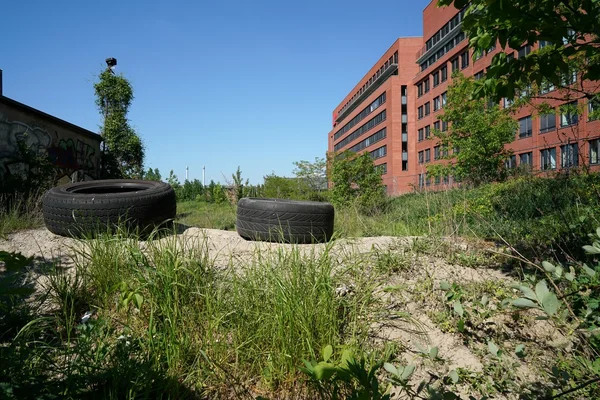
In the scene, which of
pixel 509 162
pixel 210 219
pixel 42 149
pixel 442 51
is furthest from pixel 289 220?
pixel 442 51

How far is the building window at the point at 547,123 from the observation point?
2843 cm

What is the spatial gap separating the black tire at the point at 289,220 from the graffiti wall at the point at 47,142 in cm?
970

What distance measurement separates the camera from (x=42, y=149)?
1352cm

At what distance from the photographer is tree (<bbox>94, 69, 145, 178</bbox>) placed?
62.4 ft

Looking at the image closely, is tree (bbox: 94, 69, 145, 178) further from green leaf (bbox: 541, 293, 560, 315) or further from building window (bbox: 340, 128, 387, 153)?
building window (bbox: 340, 128, 387, 153)

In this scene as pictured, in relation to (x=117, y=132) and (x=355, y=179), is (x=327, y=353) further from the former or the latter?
(x=117, y=132)

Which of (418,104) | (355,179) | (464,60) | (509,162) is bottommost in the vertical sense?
(355,179)

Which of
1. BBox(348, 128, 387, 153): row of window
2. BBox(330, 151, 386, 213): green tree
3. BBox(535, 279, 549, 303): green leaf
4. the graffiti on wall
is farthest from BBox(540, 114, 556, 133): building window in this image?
BBox(535, 279, 549, 303): green leaf

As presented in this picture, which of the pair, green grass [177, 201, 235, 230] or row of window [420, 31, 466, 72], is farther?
row of window [420, 31, 466, 72]

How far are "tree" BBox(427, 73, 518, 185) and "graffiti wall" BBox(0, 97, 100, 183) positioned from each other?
17.4 metres

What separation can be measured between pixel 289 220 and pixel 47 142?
12.6 metres

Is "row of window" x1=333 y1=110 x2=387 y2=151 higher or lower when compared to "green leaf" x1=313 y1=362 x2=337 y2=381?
higher

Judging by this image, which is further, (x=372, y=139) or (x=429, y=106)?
(x=372, y=139)

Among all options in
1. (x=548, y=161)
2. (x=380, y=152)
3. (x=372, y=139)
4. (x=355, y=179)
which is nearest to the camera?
(x=355, y=179)
